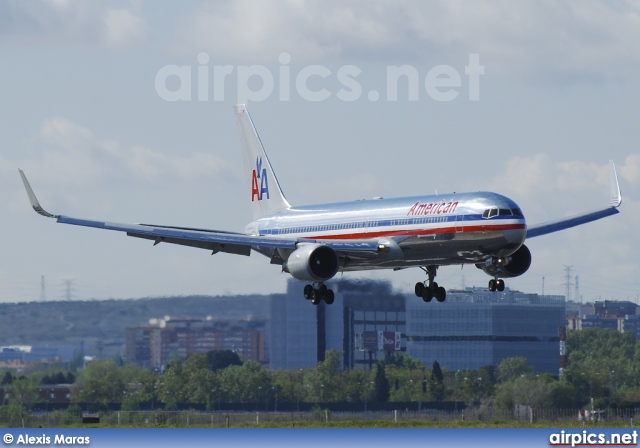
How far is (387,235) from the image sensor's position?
8800 cm

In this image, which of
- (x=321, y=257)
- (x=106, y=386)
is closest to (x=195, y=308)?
(x=106, y=386)

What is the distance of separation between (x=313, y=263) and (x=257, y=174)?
19.7 metres

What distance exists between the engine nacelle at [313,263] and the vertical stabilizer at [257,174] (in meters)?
12.8

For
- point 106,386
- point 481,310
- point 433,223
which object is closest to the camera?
point 433,223

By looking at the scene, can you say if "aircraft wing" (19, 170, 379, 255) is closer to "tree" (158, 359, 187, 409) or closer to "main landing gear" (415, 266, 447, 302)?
"main landing gear" (415, 266, 447, 302)

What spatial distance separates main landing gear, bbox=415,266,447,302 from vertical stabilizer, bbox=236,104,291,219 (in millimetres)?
12617

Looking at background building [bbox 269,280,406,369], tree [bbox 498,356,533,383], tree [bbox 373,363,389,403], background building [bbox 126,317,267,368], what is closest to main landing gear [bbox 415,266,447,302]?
background building [bbox 269,280,406,369]

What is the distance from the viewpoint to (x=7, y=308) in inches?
5448

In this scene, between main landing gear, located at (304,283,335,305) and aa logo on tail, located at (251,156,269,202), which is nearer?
main landing gear, located at (304,283,335,305)

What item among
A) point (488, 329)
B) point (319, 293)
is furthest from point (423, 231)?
point (488, 329)

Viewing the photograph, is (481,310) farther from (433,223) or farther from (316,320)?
(433,223)

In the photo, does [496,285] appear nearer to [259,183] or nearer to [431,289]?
[431,289]

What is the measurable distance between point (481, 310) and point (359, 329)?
4370 centimetres

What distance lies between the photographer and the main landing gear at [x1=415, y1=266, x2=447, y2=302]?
92.0 meters
